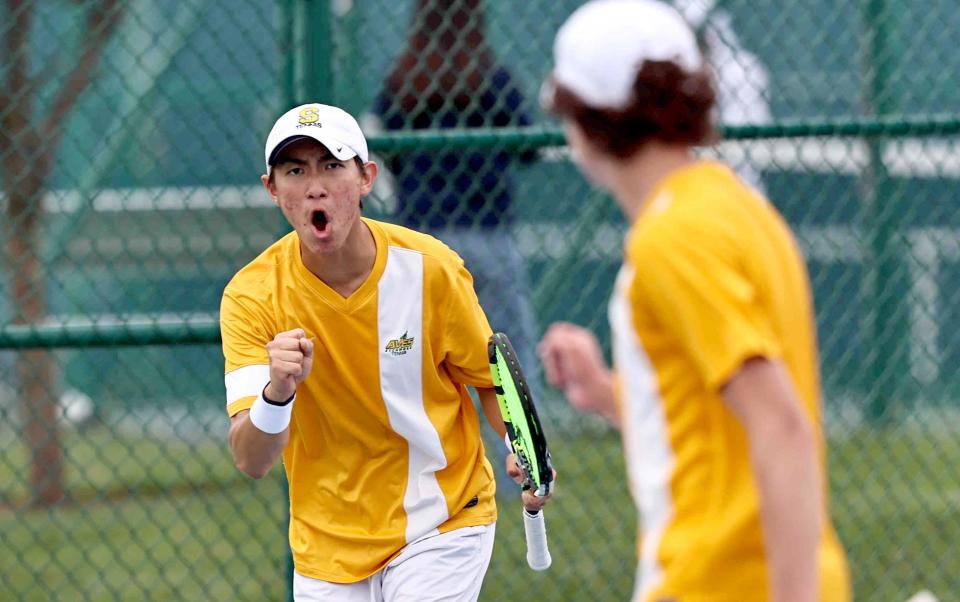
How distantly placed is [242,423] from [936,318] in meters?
6.39

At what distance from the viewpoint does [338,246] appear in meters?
3.38

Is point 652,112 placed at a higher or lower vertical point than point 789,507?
higher

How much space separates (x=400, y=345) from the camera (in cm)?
350

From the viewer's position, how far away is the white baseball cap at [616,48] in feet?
6.86

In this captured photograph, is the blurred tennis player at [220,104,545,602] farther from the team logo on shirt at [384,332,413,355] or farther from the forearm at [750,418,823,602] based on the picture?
the forearm at [750,418,823,602]

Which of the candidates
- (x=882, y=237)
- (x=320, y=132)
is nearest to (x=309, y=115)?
(x=320, y=132)

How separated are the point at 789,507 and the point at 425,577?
1.63m

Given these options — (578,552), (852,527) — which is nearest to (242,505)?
(578,552)

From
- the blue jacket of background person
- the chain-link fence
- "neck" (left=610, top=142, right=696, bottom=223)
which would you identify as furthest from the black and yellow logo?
the blue jacket of background person

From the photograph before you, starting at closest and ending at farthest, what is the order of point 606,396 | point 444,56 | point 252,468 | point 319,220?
point 606,396, point 252,468, point 319,220, point 444,56

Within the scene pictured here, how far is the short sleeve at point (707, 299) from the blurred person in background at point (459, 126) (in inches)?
115

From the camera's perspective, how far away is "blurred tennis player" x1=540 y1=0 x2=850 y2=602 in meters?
1.97

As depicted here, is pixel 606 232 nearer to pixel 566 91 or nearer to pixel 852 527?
pixel 852 527

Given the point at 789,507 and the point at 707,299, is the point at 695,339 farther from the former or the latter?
the point at 789,507
